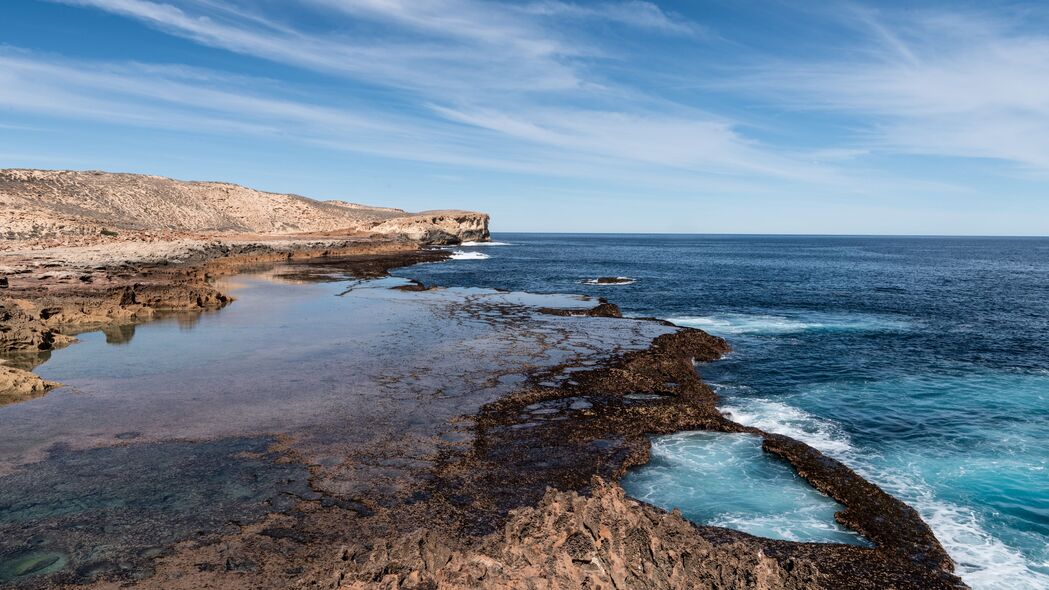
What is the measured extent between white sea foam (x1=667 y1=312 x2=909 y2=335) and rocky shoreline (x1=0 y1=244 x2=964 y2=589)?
15.2 m

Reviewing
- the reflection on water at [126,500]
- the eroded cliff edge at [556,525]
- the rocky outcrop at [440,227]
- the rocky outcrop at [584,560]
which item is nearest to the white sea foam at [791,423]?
the eroded cliff edge at [556,525]

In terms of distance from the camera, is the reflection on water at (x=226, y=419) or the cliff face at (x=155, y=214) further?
the cliff face at (x=155, y=214)

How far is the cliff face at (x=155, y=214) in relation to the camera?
252 ft

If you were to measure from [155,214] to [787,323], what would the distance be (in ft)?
445

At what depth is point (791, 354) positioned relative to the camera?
30.4 metres

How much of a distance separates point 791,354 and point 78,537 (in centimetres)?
3007

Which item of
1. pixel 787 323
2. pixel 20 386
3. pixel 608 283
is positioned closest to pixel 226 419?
pixel 20 386

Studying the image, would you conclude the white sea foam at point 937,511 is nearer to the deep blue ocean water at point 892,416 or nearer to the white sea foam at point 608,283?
the deep blue ocean water at point 892,416

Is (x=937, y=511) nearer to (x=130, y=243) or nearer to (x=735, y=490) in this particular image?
(x=735, y=490)

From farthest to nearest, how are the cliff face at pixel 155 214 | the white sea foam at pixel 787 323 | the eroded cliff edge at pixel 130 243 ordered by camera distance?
the cliff face at pixel 155 214, the white sea foam at pixel 787 323, the eroded cliff edge at pixel 130 243

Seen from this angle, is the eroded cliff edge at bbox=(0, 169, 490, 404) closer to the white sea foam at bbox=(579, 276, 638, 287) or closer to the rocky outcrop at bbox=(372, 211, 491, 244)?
the rocky outcrop at bbox=(372, 211, 491, 244)

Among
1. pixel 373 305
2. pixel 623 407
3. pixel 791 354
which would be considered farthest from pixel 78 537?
pixel 373 305

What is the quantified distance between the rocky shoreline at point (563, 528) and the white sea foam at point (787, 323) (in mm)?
15198

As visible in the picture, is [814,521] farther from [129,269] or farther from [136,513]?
[129,269]
